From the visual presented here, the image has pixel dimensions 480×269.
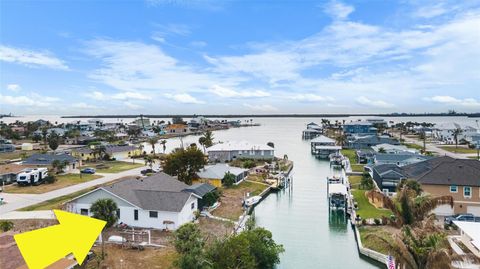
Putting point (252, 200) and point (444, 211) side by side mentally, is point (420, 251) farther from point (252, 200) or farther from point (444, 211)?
point (252, 200)

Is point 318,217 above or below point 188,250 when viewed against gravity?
below

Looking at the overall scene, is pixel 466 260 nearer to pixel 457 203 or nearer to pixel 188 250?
pixel 188 250

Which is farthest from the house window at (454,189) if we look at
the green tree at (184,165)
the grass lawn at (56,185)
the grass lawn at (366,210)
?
the grass lawn at (56,185)

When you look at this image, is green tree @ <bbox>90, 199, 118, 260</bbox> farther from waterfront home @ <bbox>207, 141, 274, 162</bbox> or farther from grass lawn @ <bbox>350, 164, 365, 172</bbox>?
waterfront home @ <bbox>207, 141, 274, 162</bbox>

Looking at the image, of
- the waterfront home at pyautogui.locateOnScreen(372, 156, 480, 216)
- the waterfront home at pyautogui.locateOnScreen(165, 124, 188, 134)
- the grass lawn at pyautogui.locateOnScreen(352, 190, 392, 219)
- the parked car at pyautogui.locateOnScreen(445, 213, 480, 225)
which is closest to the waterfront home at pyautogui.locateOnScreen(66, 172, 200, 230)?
the grass lawn at pyautogui.locateOnScreen(352, 190, 392, 219)

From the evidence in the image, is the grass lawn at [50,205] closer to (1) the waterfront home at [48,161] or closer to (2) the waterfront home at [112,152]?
(1) the waterfront home at [48,161]

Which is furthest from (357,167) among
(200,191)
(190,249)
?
(190,249)

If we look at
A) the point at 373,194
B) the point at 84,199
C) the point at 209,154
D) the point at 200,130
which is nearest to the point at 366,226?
the point at 373,194
